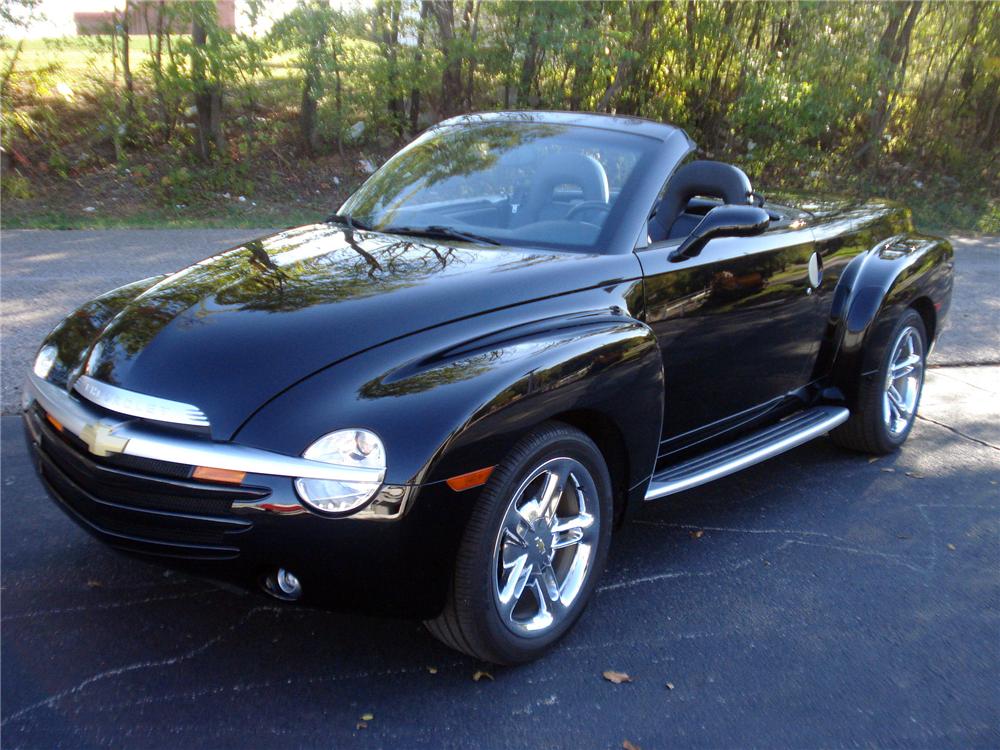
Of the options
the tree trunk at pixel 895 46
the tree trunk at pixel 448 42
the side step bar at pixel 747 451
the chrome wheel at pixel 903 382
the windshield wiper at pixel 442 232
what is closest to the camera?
the side step bar at pixel 747 451

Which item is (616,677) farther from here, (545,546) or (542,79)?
(542,79)

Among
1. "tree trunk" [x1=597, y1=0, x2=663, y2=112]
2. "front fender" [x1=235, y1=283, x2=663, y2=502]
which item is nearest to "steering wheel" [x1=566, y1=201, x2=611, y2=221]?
"front fender" [x1=235, y1=283, x2=663, y2=502]

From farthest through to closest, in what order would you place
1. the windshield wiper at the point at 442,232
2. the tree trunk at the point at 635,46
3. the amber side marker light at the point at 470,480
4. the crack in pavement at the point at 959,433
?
the tree trunk at the point at 635,46 → the crack in pavement at the point at 959,433 → the windshield wiper at the point at 442,232 → the amber side marker light at the point at 470,480

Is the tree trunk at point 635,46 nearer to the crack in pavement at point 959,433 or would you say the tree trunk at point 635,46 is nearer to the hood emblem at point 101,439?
the crack in pavement at point 959,433

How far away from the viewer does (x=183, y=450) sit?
2648mm

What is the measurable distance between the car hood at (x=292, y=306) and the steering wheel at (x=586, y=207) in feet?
1.07

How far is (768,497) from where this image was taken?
15.3ft

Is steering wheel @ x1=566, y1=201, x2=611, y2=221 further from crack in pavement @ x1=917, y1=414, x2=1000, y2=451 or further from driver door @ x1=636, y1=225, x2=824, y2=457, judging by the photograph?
crack in pavement @ x1=917, y1=414, x2=1000, y2=451

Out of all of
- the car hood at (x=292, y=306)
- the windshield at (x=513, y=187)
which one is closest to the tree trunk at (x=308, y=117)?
the windshield at (x=513, y=187)

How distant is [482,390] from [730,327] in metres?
1.57

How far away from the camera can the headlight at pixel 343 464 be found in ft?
8.51

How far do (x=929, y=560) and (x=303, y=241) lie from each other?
9.60 ft

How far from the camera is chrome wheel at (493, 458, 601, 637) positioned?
9.89ft

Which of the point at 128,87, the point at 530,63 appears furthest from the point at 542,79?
the point at 128,87
